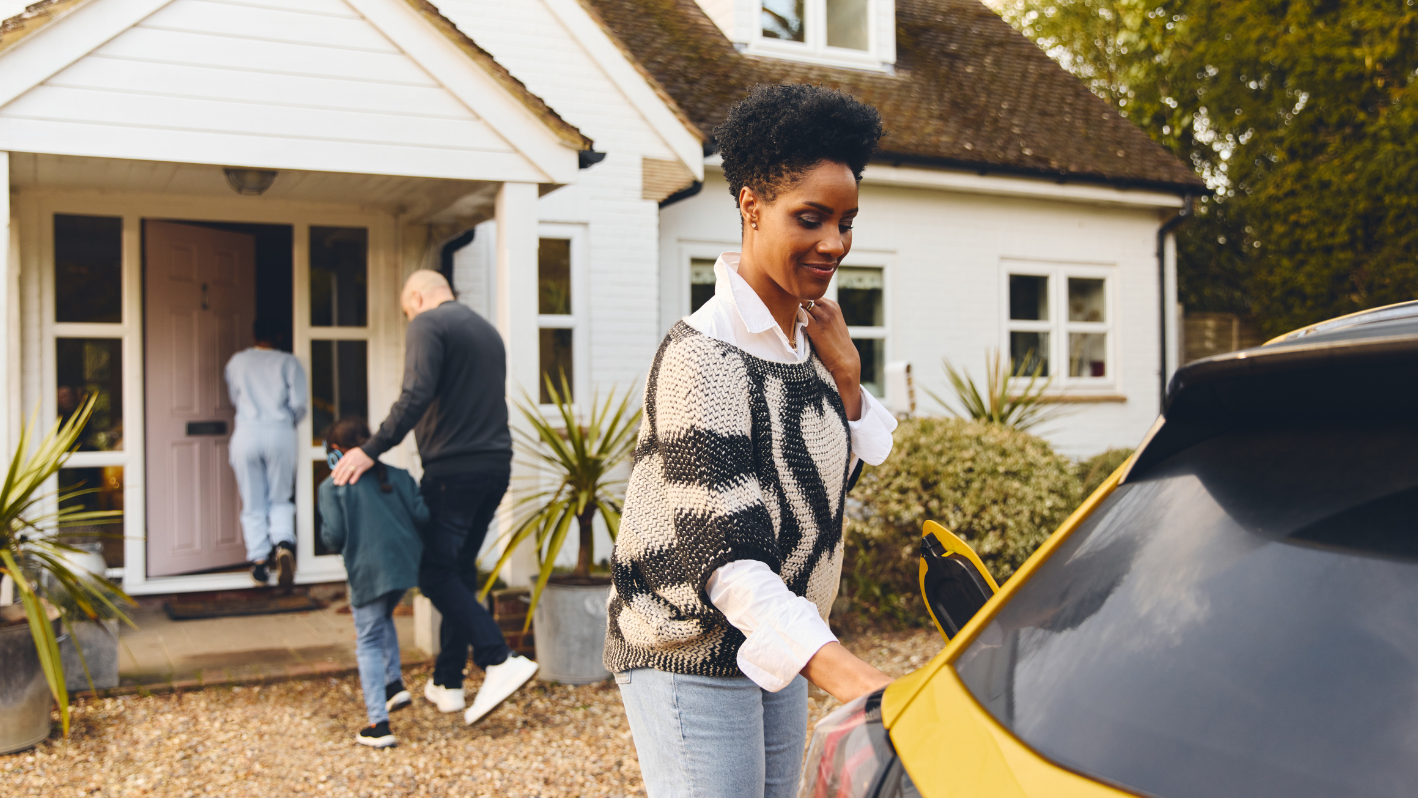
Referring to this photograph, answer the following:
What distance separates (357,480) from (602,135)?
4.21m

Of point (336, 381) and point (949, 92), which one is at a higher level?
point (949, 92)

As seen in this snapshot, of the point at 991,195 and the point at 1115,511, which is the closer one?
the point at 1115,511

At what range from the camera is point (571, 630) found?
5.35 m

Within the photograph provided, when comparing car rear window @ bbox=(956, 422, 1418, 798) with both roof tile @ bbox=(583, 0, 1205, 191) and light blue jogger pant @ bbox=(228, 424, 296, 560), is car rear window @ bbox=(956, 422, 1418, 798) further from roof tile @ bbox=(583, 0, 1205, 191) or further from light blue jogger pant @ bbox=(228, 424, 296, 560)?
roof tile @ bbox=(583, 0, 1205, 191)

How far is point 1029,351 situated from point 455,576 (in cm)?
731

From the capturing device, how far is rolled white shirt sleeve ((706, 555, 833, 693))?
147 cm

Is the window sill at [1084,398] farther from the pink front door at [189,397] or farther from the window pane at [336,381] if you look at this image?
the pink front door at [189,397]

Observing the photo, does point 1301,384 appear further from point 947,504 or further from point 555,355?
point 555,355

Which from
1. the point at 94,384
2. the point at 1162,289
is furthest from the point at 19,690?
the point at 1162,289

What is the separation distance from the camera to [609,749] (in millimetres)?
4582

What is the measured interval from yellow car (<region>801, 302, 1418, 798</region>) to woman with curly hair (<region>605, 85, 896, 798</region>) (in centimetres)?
29

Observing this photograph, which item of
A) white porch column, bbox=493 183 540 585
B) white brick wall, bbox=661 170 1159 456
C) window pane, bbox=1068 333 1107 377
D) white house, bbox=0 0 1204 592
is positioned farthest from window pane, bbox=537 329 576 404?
window pane, bbox=1068 333 1107 377

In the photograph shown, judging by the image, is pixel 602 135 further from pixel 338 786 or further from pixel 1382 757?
pixel 1382 757

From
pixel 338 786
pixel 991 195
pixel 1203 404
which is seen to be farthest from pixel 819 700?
pixel 991 195
